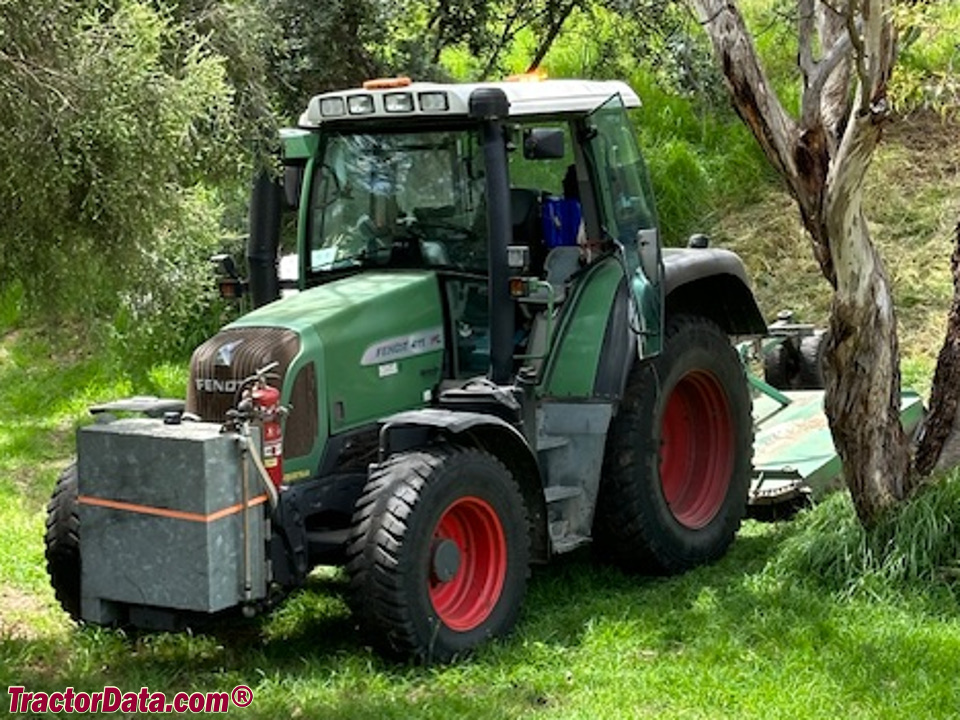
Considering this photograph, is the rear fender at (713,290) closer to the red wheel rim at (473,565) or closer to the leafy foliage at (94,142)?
the red wheel rim at (473,565)

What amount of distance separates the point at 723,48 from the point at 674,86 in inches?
297

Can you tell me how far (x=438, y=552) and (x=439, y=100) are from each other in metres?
1.96

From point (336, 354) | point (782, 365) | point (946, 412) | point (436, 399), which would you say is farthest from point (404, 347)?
point (782, 365)

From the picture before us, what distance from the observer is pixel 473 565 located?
271 inches

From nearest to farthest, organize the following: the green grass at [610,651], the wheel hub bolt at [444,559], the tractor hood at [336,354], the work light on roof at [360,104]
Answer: the green grass at [610,651]
the wheel hub bolt at [444,559]
the tractor hood at [336,354]
the work light on roof at [360,104]

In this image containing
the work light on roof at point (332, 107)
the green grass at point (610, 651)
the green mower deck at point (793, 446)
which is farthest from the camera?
the green mower deck at point (793, 446)

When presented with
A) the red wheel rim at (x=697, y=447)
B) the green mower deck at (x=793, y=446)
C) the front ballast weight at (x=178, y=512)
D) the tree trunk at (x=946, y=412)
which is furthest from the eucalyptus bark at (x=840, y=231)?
the front ballast weight at (x=178, y=512)

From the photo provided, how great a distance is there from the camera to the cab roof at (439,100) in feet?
23.5

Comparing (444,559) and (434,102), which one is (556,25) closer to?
(434,102)

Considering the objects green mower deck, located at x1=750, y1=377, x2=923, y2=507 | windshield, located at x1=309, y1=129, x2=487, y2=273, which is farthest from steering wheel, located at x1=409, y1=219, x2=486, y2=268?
green mower deck, located at x1=750, y1=377, x2=923, y2=507

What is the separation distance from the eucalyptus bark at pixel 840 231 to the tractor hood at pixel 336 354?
5.33 ft

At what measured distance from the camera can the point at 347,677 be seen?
21.0 feet

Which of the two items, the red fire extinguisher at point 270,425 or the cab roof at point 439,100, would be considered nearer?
the red fire extinguisher at point 270,425

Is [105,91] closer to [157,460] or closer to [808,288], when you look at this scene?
[157,460]
